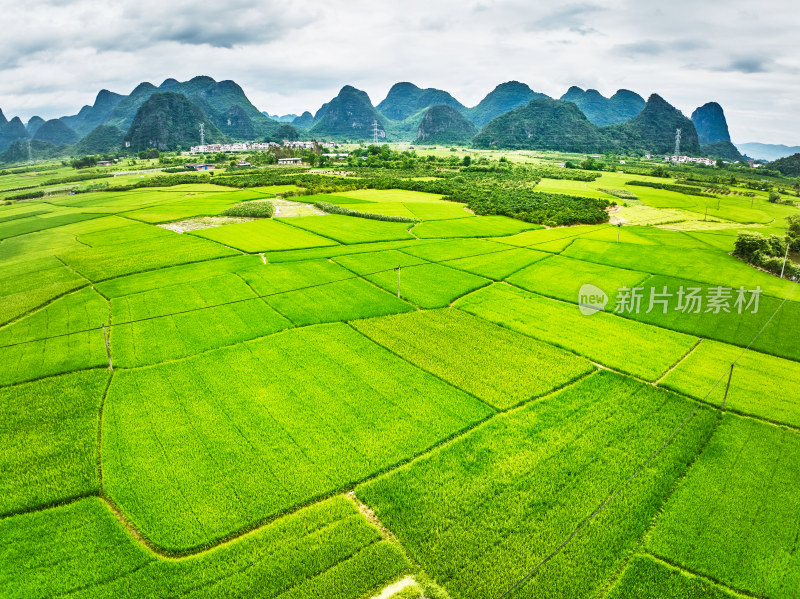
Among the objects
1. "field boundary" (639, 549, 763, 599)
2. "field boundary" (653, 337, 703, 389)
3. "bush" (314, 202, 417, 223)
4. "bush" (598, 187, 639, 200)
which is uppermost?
"bush" (598, 187, 639, 200)

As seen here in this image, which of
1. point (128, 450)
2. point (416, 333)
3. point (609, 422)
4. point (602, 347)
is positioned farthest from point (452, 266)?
point (128, 450)

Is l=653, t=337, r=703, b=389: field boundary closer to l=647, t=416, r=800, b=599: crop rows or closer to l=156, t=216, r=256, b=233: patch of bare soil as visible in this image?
l=647, t=416, r=800, b=599: crop rows

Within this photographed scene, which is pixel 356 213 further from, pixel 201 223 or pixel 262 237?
pixel 201 223

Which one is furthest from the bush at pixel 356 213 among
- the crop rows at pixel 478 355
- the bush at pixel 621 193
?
the bush at pixel 621 193

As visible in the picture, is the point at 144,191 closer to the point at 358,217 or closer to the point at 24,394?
the point at 358,217

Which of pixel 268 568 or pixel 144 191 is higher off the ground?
pixel 144 191

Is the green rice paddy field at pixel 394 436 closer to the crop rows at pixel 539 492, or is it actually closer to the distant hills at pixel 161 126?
the crop rows at pixel 539 492

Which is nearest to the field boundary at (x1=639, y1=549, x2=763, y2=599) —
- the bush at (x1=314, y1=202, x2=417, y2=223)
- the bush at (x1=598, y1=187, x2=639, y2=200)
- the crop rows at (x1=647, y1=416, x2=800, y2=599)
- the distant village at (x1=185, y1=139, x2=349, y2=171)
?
the crop rows at (x1=647, y1=416, x2=800, y2=599)
